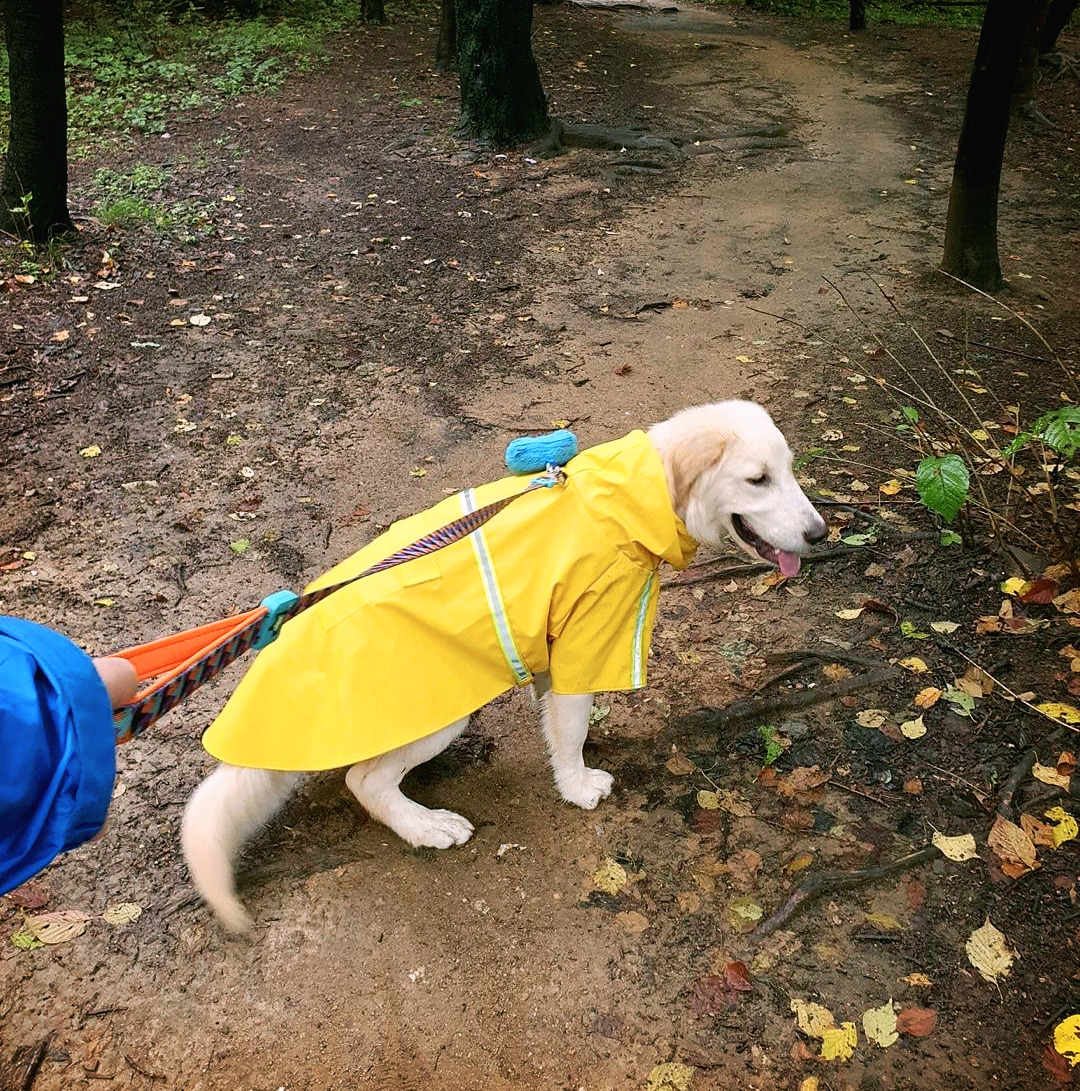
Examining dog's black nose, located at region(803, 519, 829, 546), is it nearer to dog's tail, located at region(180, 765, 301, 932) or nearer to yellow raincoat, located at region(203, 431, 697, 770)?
yellow raincoat, located at region(203, 431, 697, 770)

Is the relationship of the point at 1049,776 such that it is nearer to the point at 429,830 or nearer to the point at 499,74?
the point at 429,830

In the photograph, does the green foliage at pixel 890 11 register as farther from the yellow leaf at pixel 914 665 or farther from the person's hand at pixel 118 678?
the person's hand at pixel 118 678

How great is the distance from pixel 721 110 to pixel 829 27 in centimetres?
783

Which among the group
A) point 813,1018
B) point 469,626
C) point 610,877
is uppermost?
point 469,626

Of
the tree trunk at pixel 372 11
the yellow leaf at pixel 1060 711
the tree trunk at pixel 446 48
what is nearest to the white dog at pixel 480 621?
the yellow leaf at pixel 1060 711

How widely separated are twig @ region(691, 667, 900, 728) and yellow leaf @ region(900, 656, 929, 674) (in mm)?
57

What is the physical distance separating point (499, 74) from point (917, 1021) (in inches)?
416

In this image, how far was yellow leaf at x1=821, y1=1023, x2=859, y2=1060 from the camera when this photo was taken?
2.56m

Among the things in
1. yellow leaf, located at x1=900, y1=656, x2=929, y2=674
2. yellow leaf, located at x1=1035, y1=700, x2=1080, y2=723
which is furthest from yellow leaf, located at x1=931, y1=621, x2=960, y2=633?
yellow leaf, located at x1=1035, y1=700, x2=1080, y2=723

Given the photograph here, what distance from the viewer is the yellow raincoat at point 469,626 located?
2.82 metres

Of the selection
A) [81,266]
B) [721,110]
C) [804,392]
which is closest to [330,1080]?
[804,392]

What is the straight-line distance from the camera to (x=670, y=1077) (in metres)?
2.54

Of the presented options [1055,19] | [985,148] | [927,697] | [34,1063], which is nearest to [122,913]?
[34,1063]

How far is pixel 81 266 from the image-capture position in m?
7.53
